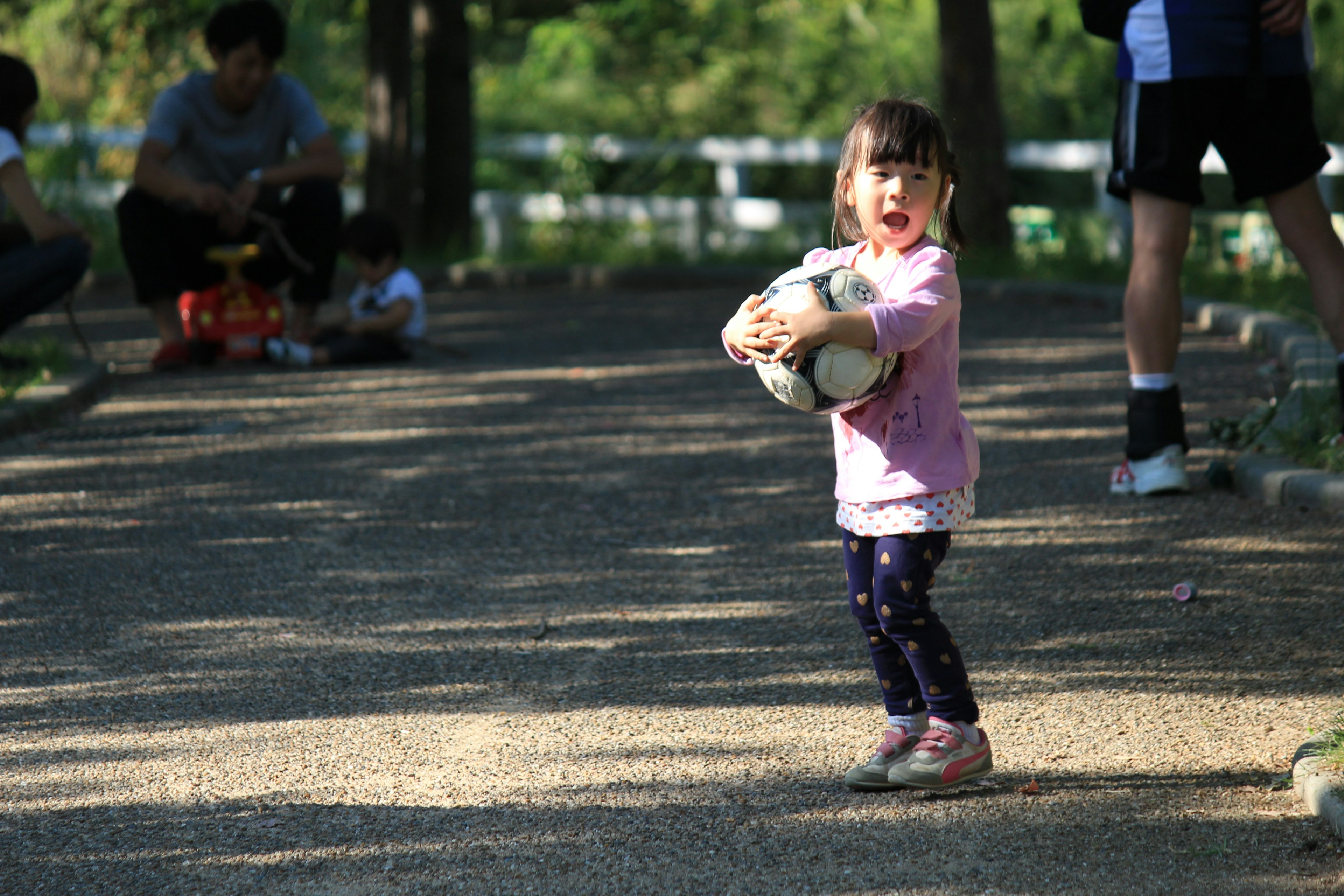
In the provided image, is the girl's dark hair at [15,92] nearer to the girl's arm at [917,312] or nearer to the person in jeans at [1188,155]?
the person in jeans at [1188,155]

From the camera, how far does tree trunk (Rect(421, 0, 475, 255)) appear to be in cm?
1280

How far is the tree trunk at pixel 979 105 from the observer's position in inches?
408

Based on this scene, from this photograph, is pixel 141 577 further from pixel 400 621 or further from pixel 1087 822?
pixel 1087 822

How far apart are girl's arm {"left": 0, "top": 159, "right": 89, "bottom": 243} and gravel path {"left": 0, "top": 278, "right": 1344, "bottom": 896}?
36.7 inches

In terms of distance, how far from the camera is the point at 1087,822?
240 centimetres

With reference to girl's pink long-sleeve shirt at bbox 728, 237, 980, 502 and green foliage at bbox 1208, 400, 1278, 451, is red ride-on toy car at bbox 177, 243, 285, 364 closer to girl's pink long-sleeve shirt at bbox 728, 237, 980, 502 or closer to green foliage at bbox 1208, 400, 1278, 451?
green foliage at bbox 1208, 400, 1278, 451

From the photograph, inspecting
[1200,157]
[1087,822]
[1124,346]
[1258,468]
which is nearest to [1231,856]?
[1087,822]

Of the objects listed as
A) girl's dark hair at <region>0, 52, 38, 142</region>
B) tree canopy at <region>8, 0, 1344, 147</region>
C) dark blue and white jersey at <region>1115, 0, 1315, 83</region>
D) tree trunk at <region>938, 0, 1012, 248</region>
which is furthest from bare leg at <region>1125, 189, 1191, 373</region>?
tree canopy at <region>8, 0, 1344, 147</region>

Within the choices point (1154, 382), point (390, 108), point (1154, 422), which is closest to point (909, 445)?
point (1154, 422)

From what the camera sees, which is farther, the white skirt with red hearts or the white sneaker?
the white sneaker

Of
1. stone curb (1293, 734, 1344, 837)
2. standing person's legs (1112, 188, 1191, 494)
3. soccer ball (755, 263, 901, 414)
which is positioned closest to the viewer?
stone curb (1293, 734, 1344, 837)

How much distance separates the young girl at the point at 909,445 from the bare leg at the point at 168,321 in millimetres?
5350

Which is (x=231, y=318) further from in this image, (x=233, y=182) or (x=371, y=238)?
(x=371, y=238)

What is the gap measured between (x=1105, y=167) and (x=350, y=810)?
38.0 ft
